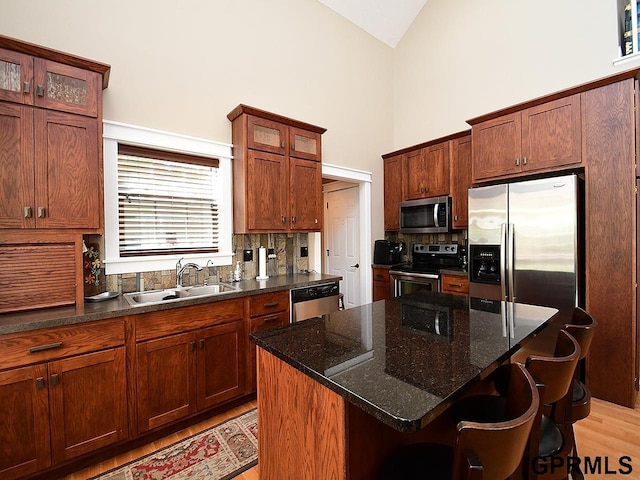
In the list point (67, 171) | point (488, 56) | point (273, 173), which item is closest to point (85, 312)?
point (67, 171)

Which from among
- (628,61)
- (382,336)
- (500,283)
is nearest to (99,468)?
(382,336)

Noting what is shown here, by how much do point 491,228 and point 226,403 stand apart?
2899 mm

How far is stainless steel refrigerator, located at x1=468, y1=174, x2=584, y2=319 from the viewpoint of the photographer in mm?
2605

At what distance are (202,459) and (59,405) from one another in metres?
0.88

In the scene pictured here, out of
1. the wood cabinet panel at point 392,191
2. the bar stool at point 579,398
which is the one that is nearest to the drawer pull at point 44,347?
the bar stool at point 579,398

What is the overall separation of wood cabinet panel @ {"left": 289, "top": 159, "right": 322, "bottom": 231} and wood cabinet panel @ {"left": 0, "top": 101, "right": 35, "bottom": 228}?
1924 millimetres

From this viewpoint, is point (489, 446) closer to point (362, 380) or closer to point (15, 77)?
point (362, 380)

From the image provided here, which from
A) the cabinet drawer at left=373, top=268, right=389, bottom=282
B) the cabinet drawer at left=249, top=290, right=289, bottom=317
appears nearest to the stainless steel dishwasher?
the cabinet drawer at left=249, top=290, right=289, bottom=317

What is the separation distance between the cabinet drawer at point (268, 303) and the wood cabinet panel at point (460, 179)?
2.31 m

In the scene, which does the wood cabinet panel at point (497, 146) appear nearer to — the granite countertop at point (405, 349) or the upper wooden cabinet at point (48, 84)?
the granite countertop at point (405, 349)

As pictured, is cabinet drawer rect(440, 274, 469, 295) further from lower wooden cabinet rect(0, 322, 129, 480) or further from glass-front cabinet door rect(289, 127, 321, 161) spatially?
lower wooden cabinet rect(0, 322, 129, 480)

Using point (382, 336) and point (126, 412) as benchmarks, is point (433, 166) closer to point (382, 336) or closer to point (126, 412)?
point (382, 336)

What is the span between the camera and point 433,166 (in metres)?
3.98

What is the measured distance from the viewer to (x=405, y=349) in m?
1.21
